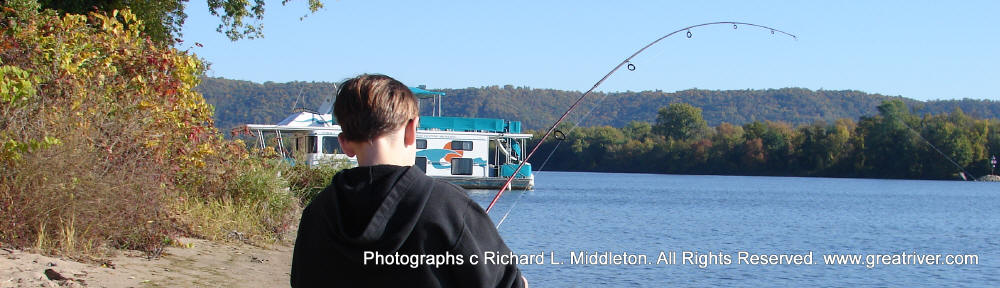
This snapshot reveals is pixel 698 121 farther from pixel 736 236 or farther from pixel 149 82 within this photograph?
pixel 149 82

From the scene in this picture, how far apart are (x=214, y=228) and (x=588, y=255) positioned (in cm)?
739

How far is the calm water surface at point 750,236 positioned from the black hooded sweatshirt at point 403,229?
1087 cm

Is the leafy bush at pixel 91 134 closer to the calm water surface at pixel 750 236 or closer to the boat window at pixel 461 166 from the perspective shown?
the calm water surface at pixel 750 236

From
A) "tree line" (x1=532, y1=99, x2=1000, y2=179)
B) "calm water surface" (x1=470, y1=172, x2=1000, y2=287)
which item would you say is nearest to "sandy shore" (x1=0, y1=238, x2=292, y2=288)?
"calm water surface" (x1=470, y1=172, x2=1000, y2=287)

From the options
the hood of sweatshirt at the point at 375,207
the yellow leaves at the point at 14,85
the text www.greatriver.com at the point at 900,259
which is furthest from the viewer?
the text www.greatriver.com at the point at 900,259

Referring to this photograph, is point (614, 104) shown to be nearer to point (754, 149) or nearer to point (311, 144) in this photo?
point (754, 149)

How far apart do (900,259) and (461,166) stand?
66.8 ft

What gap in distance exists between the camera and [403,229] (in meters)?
2.14

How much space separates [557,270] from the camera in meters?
14.4

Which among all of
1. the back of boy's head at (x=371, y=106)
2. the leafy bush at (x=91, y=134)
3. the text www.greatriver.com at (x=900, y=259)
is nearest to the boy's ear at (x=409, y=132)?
the back of boy's head at (x=371, y=106)

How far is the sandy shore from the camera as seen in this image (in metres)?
6.90

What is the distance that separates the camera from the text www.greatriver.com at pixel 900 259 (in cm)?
1730

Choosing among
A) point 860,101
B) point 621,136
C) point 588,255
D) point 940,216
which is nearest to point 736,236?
point 588,255

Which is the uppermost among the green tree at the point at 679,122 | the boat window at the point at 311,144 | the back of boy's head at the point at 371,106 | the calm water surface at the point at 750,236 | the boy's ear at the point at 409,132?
the green tree at the point at 679,122
